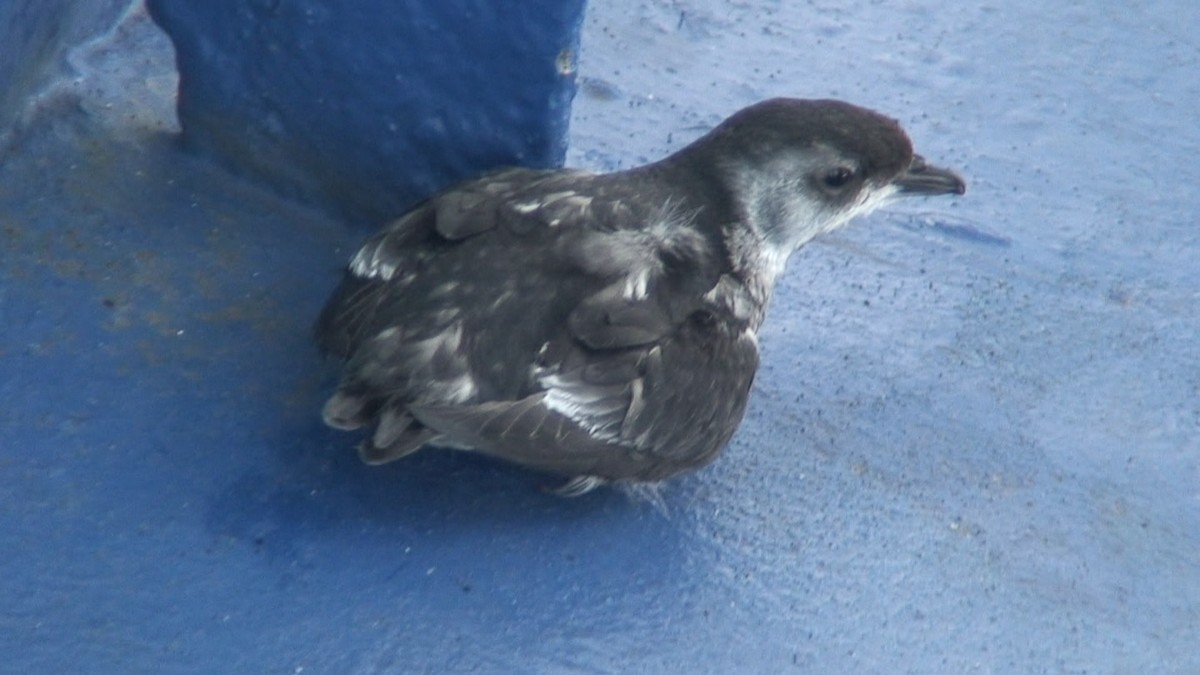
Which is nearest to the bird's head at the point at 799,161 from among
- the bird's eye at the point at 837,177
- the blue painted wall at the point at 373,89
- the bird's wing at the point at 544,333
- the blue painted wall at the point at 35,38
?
the bird's eye at the point at 837,177

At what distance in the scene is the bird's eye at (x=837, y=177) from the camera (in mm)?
3662

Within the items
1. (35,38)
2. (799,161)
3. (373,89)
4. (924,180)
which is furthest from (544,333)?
(35,38)

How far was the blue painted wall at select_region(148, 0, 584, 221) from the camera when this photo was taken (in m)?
3.70

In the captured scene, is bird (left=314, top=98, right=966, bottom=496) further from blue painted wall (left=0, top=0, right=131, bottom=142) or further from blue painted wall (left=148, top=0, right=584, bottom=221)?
blue painted wall (left=0, top=0, right=131, bottom=142)

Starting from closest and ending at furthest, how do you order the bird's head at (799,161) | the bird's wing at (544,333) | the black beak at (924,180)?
the bird's wing at (544,333), the bird's head at (799,161), the black beak at (924,180)

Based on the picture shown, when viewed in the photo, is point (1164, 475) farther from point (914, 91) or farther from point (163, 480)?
point (163, 480)

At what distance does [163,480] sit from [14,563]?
36 cm

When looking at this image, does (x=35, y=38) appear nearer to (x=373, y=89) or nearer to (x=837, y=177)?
(x=373, y=89)

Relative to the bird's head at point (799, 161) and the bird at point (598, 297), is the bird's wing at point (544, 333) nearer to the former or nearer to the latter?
the bird at point (598, 297)

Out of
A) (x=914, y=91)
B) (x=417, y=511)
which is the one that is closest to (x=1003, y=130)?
(x=914, y=91)

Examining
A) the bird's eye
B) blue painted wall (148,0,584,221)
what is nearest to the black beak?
the bird's eye

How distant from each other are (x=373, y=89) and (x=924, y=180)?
141 cm

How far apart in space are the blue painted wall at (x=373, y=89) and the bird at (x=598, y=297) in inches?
7.6

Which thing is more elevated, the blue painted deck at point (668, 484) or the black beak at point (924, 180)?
the black beak at point (924, 180)
